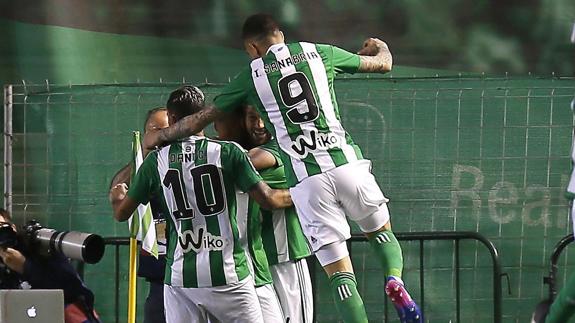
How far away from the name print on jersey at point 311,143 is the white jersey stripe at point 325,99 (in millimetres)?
78

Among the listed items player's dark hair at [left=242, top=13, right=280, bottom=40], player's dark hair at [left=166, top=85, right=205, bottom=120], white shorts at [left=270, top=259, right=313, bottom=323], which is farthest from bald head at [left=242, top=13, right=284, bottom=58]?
white shorts at [left=270, top=259, right=313, bottom=323]

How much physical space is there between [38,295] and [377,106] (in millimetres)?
3260

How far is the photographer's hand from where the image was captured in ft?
25.3

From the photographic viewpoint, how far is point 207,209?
646 centimetres

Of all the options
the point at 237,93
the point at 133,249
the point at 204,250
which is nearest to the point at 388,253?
the point at 204,250

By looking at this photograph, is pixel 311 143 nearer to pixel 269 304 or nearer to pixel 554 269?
pixel 269 304

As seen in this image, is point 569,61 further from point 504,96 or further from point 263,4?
point 263,4

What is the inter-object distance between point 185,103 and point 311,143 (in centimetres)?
68

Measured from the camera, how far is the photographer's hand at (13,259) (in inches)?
303

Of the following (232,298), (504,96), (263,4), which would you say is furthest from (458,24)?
(232,298)

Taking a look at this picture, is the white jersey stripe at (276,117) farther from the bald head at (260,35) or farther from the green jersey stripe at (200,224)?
the green jersey stripe at (200,224)

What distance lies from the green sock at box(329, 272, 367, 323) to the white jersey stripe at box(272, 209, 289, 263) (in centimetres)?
44

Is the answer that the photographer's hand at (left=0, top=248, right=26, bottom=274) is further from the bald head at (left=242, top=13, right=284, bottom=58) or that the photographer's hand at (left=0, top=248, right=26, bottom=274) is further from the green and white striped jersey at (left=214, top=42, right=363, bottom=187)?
the bald head at (left=242, top=13, right=284, bottom=58)

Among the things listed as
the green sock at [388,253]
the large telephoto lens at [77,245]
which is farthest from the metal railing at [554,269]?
the large telephoto lens at [77,245]
